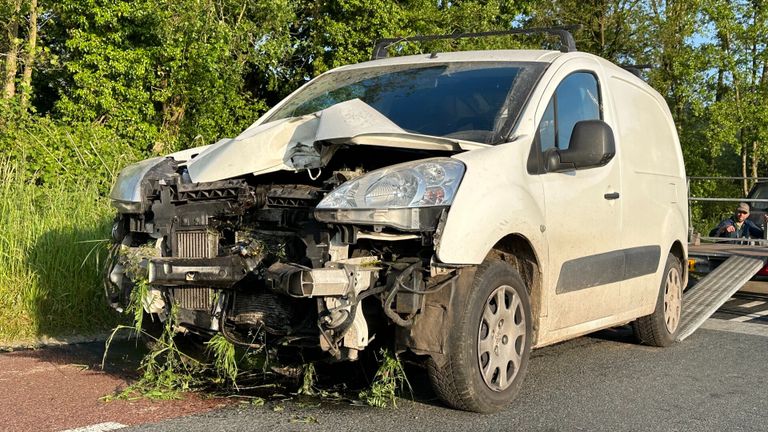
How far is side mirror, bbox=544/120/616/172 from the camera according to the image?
5.25m

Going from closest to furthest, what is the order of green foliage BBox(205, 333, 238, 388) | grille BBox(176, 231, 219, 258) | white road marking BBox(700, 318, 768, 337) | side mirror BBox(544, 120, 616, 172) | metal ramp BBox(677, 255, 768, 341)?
grille BBox(176, 231, 219, 258), green foliage BBox(205, 333, 238, 388), side mirror BBox(544, 120, 616, 172), metal ramp BBox(677, 255, 768, 341), white road marking BBox(700, 318, 768, 337)

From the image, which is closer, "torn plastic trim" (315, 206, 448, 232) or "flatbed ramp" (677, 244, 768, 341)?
"torn plastic trim" (315, 206, 448, 232)

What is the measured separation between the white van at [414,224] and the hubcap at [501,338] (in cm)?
1

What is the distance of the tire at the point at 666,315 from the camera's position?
711 centimetres

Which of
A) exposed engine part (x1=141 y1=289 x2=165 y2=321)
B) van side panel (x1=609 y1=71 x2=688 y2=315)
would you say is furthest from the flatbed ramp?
exposed engine part (x1=141 y1=289 x2=165 y2=321)

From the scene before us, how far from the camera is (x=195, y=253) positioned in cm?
494

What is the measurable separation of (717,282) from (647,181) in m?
2.32

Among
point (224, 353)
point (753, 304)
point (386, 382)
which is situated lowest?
point (753, 304)

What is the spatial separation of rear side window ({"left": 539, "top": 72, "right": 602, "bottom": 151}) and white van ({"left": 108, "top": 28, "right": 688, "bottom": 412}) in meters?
0.02

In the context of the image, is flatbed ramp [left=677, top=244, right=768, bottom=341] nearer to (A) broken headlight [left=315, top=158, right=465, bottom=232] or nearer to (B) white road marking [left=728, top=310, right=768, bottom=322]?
(B) white road marking [left=728, top=310, right=768, bottom=322]

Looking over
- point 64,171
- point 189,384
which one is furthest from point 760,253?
point 64,171

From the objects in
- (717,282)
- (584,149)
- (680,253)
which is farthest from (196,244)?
(717,282)

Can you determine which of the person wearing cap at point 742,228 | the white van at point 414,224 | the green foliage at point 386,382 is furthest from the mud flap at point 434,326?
the person wearing cap at point 742,228

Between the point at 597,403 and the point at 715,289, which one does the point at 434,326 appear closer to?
the point at 597,403
